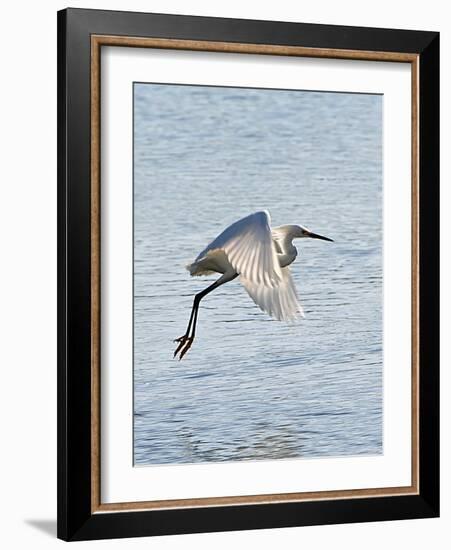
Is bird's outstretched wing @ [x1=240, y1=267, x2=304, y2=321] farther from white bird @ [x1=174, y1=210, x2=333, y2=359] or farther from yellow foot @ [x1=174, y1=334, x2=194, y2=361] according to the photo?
yellow foot @ [x1=174, y1=334, x2=194, y2=361]

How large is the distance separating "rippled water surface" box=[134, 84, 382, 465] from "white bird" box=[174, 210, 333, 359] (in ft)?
0.05

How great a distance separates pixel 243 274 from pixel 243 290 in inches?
1.2

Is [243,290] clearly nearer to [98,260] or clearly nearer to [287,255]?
[287,255]

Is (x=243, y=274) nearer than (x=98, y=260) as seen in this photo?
No

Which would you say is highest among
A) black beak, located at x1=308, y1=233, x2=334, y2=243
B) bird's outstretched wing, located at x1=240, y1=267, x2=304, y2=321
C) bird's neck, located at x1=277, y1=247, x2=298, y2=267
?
black beak, located at x1=308, y1=233, x2=334, y2=243

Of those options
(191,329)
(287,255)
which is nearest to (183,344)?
(191,329)

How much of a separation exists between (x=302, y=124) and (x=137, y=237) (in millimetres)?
390

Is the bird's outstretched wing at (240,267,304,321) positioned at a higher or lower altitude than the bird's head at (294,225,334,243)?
lower

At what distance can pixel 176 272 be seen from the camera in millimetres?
2916

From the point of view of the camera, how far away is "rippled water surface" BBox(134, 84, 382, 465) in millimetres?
2896

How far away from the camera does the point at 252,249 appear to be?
2963 mm

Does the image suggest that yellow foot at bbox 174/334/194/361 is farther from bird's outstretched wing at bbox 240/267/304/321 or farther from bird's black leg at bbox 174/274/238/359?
bird's outstretched wing at bbox 240/267/304/321

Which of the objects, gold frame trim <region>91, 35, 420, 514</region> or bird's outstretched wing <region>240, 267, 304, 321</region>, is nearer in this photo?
gold frame trim <region>91, 35, 420, 514</region>

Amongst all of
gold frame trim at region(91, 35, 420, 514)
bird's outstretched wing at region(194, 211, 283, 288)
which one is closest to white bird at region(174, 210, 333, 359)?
bird's outstretched wing at region(194, 211, 283, 288)
